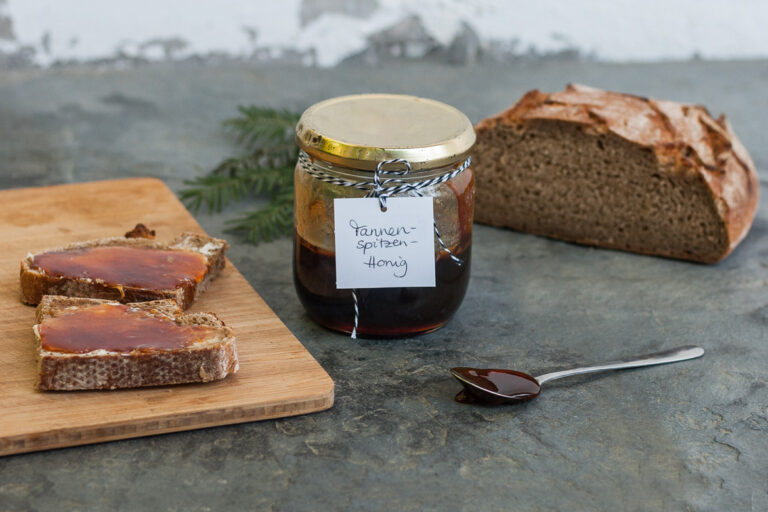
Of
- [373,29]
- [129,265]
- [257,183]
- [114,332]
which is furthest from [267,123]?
[373,29]

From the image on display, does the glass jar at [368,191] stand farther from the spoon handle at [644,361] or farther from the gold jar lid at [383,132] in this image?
the spoon handle at [644,361]

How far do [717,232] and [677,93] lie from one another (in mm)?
1815

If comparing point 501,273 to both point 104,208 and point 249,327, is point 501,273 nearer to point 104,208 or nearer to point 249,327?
point 249,327

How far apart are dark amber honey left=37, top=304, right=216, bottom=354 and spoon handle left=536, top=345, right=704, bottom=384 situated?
790mm

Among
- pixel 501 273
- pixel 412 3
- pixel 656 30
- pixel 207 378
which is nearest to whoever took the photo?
pixel 207 378

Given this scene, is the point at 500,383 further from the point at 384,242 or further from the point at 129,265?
the point at 129,265

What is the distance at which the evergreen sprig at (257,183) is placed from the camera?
2.78m

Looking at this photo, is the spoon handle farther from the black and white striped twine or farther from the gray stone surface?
the black and white striped twine

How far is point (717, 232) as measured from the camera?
267 cm

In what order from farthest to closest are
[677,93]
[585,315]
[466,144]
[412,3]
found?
[412,3] < [677,93] < [585,315] < [466,144]

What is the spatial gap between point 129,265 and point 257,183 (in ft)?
3.51

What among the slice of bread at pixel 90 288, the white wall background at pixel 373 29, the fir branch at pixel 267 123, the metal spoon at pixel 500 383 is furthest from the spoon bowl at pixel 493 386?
the white wall background at pixel 373 29

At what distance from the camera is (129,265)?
81.9 inches

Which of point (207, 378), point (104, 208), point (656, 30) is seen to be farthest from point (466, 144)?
point (656, 30)
